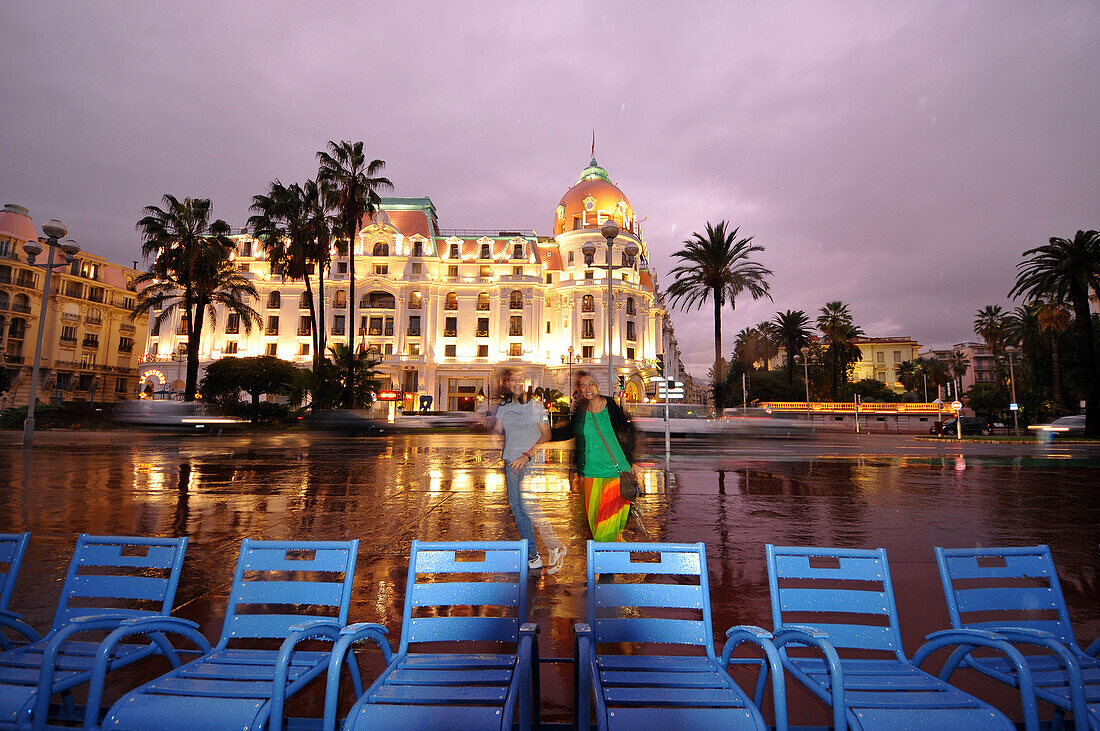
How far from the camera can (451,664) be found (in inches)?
105

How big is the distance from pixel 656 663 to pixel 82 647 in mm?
2941

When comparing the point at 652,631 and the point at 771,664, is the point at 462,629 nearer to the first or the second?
the point at 652,631

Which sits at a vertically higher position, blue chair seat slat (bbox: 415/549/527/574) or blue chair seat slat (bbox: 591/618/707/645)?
blue chair seat slat (bbox: 415/549/527/574)

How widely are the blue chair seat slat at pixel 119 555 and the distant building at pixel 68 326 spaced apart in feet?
234

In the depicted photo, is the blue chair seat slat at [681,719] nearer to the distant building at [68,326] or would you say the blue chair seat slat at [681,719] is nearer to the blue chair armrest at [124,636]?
the blue chair armrest at [124,636]

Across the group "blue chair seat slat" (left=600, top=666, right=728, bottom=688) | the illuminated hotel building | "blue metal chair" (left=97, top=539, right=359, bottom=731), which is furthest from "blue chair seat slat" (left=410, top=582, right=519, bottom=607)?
the illuminated hotel building

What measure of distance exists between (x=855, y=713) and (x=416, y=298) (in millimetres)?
59184

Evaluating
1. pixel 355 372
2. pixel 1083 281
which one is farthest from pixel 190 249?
pixel 1083 281

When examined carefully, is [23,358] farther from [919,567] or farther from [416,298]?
[919,567]

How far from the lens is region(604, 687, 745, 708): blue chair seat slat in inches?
91.6

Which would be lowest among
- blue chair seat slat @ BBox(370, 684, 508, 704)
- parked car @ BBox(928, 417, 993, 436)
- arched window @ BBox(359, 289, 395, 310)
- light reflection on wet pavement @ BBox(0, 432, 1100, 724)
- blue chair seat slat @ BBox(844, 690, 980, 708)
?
light reflection on wet pavement @ BBox(0, 432, 1100, 724)

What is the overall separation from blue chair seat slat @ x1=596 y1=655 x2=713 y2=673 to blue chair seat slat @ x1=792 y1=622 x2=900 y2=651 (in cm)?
68

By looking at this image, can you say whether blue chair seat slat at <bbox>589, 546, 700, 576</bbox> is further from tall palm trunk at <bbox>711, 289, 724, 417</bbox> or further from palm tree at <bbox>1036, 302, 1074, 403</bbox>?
palm tree at <bbox>1036, 302, 1074, 403</bbox>

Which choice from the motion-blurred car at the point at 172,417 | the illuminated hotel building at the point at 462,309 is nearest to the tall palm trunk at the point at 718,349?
the illuminated hotel building at the point at 462,309
